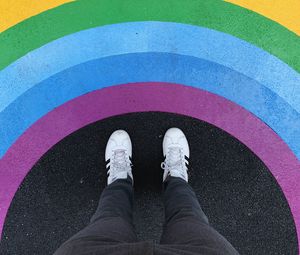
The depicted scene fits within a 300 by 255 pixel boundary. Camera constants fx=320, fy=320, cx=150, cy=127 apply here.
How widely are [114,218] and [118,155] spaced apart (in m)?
0.41

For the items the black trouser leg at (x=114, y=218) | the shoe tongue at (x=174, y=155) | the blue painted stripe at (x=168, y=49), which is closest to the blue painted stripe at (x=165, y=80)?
the blue painted stripe at (x=168, y=49)

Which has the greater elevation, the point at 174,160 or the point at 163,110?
the point at 163,110

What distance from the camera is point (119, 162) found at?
4.91 feet

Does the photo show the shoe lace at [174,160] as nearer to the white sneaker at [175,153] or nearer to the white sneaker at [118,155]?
the white sneaker at [175,153]

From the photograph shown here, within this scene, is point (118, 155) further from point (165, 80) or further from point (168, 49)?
point (168, 49)

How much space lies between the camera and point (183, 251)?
0.91 meters

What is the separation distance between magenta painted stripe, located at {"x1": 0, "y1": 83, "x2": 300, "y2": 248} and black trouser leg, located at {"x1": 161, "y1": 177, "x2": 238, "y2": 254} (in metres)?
0.37

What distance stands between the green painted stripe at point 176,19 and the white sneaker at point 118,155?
544mm

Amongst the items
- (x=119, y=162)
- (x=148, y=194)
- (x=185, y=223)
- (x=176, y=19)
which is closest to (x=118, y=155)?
(x=119, y=162)

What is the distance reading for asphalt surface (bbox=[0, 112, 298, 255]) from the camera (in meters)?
1.54

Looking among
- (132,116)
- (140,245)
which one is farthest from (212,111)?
(140,245)

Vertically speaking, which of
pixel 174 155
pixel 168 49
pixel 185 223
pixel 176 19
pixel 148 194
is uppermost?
pixel 176 19

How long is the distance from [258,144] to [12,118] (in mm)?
1181

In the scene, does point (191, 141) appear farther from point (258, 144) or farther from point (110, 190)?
point (110, 190)
